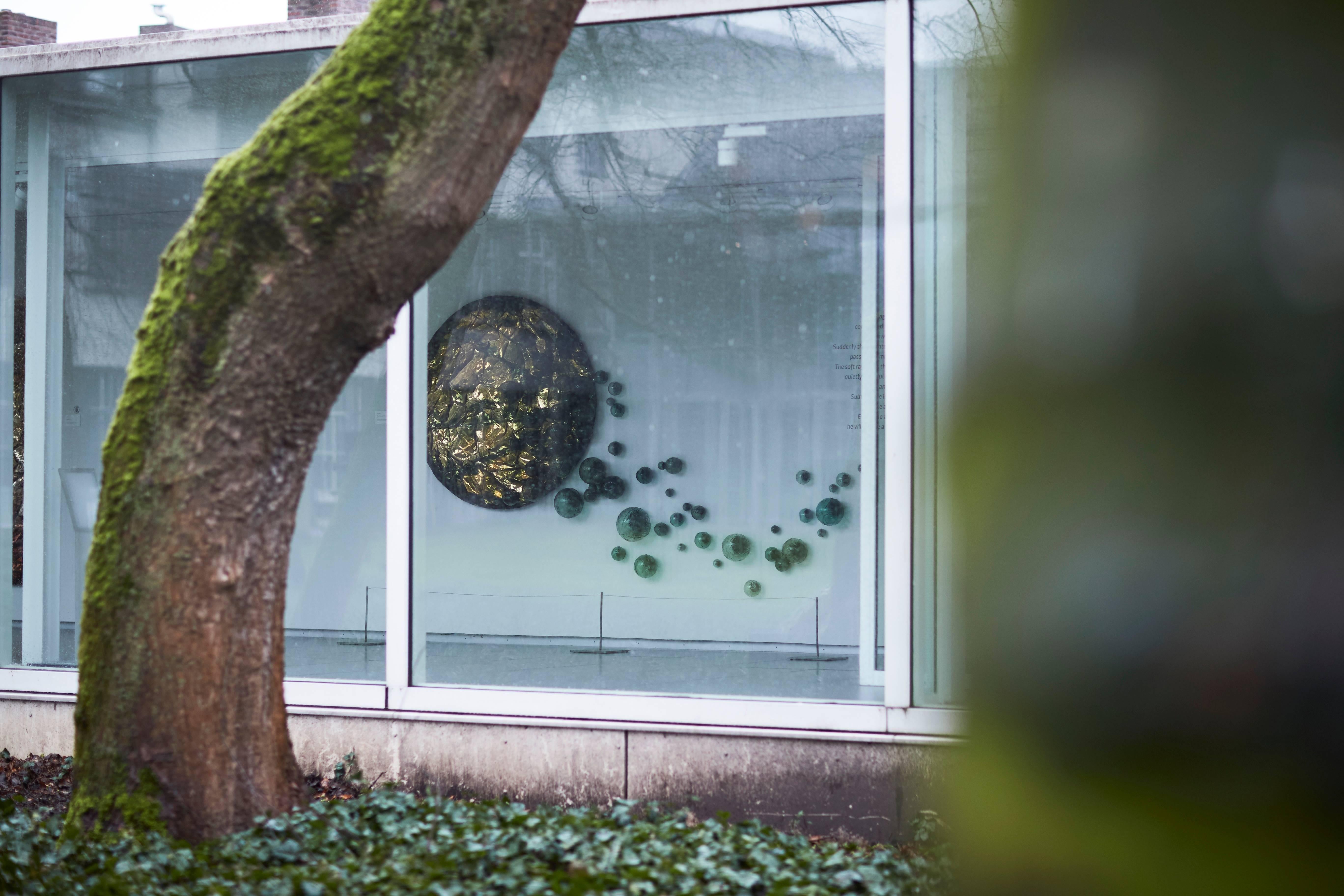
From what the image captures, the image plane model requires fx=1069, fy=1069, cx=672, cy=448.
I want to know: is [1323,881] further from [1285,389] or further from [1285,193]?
[1285,193]

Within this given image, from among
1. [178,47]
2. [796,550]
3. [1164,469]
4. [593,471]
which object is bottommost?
[796,550]

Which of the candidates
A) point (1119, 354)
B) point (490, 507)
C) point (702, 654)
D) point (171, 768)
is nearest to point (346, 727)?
point (490, 507)

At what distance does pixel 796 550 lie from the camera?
5633mm

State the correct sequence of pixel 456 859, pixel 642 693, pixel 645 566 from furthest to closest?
pixel 645 566 → pixel 642 693 → pixel 456 859

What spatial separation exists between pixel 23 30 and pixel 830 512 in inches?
304

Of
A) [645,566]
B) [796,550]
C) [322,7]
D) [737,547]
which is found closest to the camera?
[796,550]

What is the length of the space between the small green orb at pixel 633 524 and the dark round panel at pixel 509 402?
0.41 meters

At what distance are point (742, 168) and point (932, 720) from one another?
9.69 feet

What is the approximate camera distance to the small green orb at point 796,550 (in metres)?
5.59

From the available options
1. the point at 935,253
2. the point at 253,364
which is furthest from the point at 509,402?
the point at 253,364

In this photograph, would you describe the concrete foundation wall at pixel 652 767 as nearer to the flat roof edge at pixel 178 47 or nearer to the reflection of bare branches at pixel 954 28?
the reflection of bare branches at pixel 954 28

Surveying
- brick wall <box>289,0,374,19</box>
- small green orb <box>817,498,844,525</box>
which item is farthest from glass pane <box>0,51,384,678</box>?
brick wall <box>289,0,374,19</box>

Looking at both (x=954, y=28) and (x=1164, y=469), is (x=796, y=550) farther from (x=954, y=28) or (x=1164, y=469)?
(x=1164, y=469)

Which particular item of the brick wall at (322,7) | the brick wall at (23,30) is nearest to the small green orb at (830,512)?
the brick wall at (23,30)
